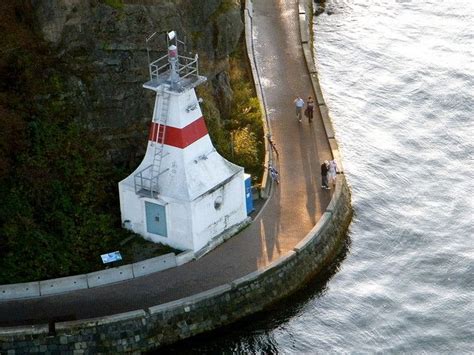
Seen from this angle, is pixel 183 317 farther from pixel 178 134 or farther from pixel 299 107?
pixel 299 107

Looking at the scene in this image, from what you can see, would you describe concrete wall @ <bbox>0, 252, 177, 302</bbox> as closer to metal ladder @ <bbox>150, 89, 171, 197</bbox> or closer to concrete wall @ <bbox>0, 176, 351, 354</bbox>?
concrete wall @ <bbox>0, 176, 351, 354</bbox>

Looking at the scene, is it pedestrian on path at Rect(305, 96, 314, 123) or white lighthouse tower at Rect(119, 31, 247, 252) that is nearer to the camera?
white lighthouse tower at Rect(119, 31, 247, 252)

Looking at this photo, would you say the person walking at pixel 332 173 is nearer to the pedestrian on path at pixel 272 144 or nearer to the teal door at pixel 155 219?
the pedestrian on path at pixel 272 144

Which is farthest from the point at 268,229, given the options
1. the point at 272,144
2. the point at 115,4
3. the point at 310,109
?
the point at 115,4

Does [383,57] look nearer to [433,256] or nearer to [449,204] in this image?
[449,204]

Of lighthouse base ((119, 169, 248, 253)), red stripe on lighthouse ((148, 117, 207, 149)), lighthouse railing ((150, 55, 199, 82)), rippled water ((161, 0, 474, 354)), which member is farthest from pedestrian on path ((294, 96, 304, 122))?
red stripe on lighthouse ((148, 117, 207, 149))

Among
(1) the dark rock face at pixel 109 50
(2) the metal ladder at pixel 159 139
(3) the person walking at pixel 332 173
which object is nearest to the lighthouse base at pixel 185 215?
(2) the metal ladder at pixel 159 139
